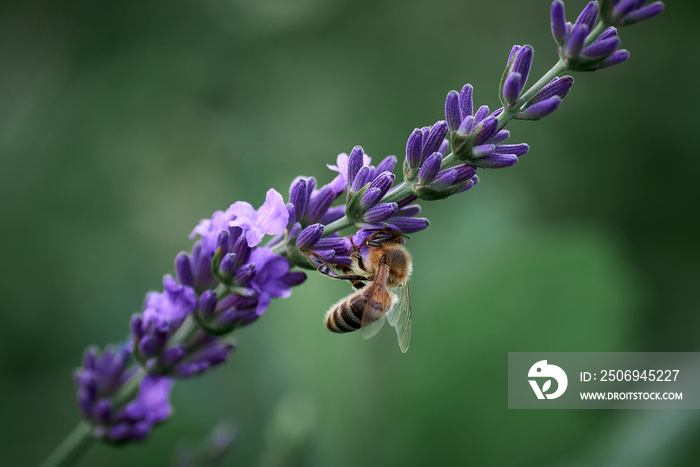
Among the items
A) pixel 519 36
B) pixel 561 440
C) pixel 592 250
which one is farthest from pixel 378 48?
pixel 561 440

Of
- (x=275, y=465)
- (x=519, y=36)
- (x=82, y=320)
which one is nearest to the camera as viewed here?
(x=275, y=465)

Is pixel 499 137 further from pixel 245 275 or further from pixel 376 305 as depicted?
pixel 245 275

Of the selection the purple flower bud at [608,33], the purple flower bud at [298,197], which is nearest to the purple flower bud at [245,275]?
the purple flower bud at [298,197]

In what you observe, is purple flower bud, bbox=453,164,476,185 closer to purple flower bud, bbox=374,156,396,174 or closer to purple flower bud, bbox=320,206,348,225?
purple flower bud, bbox=374,156,396,174

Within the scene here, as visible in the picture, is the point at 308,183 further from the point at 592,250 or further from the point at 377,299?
the point at 592,250

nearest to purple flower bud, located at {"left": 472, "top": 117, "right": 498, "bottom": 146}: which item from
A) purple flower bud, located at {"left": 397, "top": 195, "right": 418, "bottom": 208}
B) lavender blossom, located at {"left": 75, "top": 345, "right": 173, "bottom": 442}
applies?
purple flower bud, located at {"left": 397, "top": 195, "right": 418, "bottom": 208}

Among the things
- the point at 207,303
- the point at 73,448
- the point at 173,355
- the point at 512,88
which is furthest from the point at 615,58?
the point at 73,448
